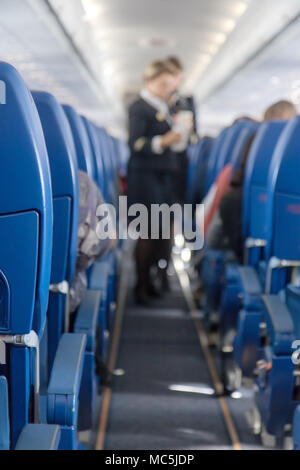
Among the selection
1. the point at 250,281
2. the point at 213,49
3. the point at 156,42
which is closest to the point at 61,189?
the point at 250,281

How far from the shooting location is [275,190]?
6.65 ft

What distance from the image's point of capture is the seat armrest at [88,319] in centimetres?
196

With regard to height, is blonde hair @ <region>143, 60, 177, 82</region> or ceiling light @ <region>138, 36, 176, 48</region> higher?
ceiling light @ <region>138, 36, 176, 48</region>

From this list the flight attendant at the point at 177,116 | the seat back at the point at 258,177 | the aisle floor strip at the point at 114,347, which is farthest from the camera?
the flight attendant at the point at 177,116

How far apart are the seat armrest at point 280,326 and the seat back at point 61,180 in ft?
2.33

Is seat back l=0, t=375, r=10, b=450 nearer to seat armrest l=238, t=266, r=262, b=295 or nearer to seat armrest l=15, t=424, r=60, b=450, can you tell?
seat armrest l=15, t=424, r=60, b=450

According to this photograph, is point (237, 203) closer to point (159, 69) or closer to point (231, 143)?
point (231, 143)

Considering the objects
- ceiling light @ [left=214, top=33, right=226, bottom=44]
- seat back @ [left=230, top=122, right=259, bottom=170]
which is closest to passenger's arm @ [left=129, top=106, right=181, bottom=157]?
seat back @ [left=230, top=122, right=259, bottom=170]

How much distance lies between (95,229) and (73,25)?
4577mm

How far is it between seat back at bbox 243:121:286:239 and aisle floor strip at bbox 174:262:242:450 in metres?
0.76

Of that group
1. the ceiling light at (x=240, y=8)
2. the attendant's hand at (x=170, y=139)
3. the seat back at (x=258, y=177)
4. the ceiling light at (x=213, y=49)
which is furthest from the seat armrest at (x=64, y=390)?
the ceiling light at (x=213, y=49)

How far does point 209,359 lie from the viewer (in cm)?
346

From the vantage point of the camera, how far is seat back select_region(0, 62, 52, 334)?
3.76 ft

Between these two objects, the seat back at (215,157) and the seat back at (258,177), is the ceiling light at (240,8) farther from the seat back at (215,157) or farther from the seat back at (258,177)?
the seat back at (258,177)
